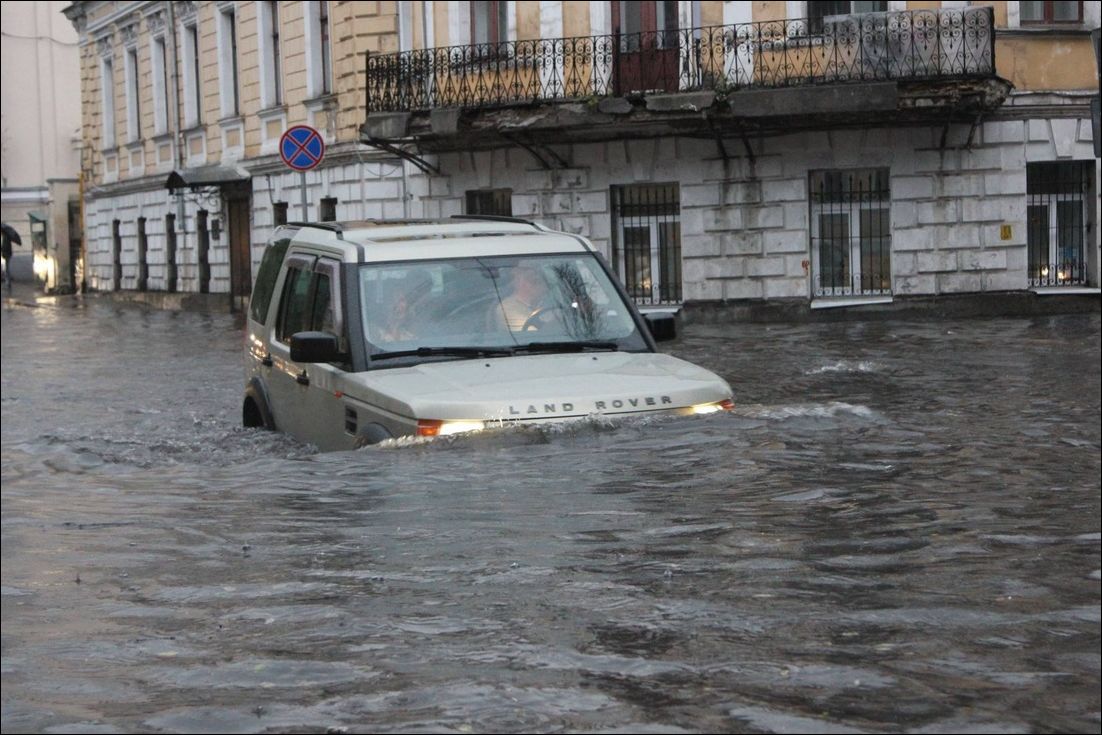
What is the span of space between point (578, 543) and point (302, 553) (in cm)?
106

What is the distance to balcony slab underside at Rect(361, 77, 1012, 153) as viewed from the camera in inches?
925

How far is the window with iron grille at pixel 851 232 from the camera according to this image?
2534cm

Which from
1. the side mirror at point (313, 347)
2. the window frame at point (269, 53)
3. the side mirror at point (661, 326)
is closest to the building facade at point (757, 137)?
the window frame at point (269, 53)

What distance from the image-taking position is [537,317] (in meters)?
9.23

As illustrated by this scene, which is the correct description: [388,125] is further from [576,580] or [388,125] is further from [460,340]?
[576,580]

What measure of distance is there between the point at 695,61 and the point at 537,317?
17.1 m

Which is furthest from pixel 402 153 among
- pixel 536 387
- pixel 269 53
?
pixel 536 387

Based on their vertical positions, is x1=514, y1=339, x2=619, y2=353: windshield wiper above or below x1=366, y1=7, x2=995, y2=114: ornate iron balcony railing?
below

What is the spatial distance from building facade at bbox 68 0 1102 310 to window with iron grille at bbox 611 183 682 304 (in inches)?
1.3

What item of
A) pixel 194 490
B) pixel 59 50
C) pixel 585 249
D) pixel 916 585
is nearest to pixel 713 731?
pixel 916 585

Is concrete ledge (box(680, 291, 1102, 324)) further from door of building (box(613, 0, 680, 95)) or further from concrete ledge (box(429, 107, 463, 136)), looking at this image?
concrete ledge (box(429, 107, 463, 136))

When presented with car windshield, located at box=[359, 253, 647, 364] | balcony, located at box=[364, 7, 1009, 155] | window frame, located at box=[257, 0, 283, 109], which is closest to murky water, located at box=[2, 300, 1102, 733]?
car windshield, located at box=[359, 253, 647, 364]

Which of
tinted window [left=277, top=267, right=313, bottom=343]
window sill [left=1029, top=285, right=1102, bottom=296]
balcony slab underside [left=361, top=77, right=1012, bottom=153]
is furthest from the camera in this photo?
window sill [left=1029, top=285, right=1102, bottom=296]

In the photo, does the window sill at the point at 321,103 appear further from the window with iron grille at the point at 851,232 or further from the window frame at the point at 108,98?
the window frame at the point at 108,98
